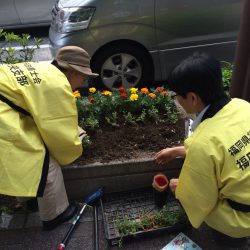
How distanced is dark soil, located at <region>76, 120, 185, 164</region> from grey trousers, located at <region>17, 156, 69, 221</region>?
285mm

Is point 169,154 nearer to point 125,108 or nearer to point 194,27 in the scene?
point 125,108

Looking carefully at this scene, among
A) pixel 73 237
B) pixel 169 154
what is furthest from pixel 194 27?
pixel 73 237

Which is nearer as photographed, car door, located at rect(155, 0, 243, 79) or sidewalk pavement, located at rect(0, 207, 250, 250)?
sidewalk pavement, located at rect(0, 207, 250, 250)

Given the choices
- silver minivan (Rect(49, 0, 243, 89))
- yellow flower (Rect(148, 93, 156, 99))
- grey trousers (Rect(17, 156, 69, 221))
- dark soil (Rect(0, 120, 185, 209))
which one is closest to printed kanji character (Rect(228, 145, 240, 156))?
dark soil (Rect(0, 120, 185, 209))

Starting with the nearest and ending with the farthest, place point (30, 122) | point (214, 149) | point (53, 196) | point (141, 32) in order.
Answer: point (214, 149)
point (30, 122)
point (53, 196)
point (141, 32)

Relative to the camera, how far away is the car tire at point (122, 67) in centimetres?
470

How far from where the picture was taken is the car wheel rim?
15.6ft

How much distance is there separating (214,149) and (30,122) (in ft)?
4.22

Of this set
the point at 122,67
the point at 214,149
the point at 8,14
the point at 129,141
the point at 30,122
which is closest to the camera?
the point at 214,149

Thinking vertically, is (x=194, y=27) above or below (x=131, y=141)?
above

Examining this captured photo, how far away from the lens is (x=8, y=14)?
7.80 meters

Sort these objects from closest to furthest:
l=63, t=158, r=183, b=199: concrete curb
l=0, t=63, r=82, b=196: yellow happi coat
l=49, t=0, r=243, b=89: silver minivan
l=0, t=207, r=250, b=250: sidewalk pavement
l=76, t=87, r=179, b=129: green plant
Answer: l=0, t=63, r=82, b=196: yellow happi coat → l=0, t=207, r=250, b=250: sidewalk pavement → l=63, t=158, r=183, b=199: concrete curb → l=76, t=87, r=179, b=129: green plant → l=49, t=0, r=243, b=89: silver minivan

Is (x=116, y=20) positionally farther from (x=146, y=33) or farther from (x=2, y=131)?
(x=2, y=131)

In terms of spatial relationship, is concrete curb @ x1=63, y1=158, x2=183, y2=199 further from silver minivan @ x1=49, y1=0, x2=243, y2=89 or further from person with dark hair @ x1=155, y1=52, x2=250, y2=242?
silver minivan @ x1=49, y1=0, x2=243, y2=89
